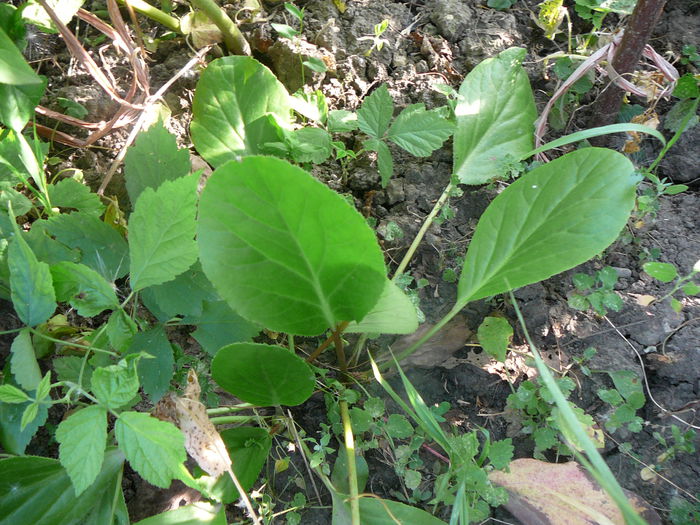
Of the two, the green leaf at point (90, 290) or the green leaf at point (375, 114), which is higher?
the green leaf at point (375, 114)

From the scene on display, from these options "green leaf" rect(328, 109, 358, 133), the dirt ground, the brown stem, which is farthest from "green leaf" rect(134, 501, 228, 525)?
the brown stem

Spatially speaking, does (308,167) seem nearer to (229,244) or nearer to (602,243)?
(229,244)

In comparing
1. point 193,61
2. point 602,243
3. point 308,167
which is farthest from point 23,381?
point 602,243

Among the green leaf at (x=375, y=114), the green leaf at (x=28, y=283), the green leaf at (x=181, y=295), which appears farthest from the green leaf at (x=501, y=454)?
the green leaf at (x=28, y=283)

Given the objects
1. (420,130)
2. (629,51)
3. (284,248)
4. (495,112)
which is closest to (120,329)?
(284,248)

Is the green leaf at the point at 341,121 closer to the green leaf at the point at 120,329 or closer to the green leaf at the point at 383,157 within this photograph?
the green leaf at the point at 383,157

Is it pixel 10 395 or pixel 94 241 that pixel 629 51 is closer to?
pixel 94 241

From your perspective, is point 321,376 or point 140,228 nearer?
point 140,228
